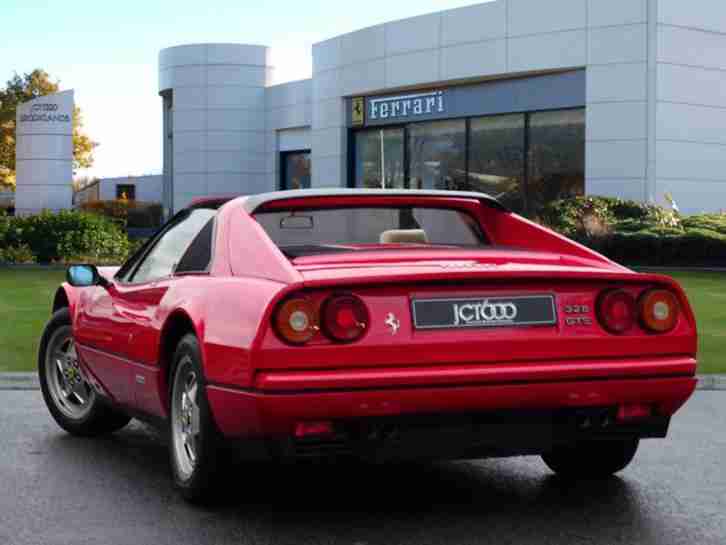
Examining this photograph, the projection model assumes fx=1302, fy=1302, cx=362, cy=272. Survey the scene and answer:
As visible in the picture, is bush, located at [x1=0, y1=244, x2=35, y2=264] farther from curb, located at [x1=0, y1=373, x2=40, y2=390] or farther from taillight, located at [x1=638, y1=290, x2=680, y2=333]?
taillight, located at [x1=638, y1=290, x2=680, y2=333]

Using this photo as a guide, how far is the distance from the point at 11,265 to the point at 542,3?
14.5 meters

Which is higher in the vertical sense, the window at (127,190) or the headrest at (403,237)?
the window at (127,190)

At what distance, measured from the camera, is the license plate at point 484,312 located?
16.5 ft

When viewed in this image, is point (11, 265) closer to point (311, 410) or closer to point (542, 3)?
point (542, 3)

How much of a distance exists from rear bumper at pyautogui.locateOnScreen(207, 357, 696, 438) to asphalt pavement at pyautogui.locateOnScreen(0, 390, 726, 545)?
47 cm

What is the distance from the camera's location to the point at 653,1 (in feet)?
97.3

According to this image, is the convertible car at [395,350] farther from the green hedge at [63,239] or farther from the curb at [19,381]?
the green hedge at [63,239]

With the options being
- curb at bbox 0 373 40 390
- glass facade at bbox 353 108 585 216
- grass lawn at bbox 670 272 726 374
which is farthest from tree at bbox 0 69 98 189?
curb at bbox 0 373 40 390

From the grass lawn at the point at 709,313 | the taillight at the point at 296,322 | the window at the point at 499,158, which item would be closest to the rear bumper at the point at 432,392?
the taillight at the point at 296,322

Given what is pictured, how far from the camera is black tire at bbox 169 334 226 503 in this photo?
5.32 m

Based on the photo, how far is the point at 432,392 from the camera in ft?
16.2

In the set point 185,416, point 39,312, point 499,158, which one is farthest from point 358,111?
point 185,416

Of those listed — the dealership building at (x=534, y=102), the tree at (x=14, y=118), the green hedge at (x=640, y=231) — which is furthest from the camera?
the tree at (x=14, y=118)

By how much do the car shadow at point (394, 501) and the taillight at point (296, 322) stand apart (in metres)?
0.78
